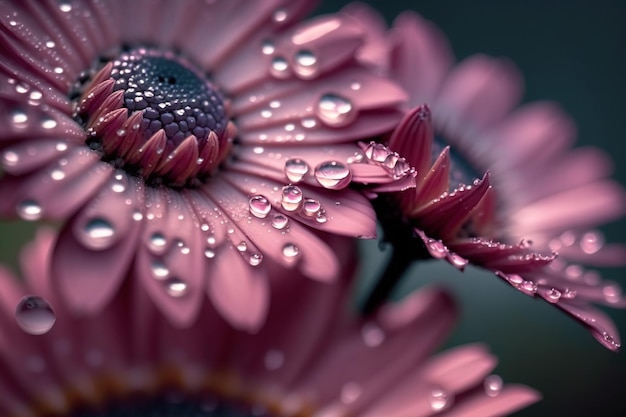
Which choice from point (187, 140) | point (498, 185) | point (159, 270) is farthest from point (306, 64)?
point (498, 185)

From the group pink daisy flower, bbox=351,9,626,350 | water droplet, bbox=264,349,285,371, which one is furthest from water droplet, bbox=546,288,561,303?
water droplet, bbox=264,349,285,371

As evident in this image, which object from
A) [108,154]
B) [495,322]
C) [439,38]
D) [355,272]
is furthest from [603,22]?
[108,154]

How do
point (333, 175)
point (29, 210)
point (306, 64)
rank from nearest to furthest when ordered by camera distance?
point (29, 210) → point (333, 175) → point (306, 64)

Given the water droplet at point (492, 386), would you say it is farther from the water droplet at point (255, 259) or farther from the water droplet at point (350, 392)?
the water droplet at point (255, 259)

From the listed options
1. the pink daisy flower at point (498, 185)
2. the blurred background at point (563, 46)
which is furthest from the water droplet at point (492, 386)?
the blurred background at point (563, 46)

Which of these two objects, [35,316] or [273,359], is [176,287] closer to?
[35,316]

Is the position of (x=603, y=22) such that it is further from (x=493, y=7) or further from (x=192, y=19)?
(x=192, y=19)
